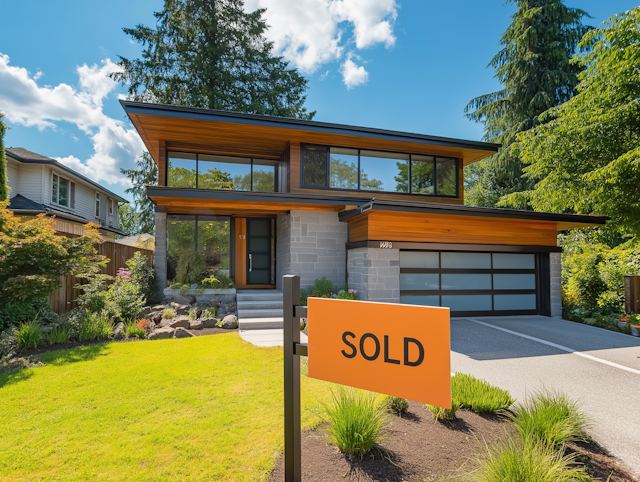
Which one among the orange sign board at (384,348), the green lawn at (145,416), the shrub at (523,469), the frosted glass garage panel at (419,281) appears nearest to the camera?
the orange sign board at (384,348)

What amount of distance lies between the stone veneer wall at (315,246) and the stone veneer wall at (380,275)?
1447 millimetres

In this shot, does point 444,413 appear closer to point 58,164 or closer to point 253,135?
point 253,135

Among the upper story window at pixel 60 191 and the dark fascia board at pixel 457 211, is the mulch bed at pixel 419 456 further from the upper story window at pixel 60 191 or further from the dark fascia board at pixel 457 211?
the upper story window at pixel 60 191

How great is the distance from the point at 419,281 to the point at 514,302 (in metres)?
3.17

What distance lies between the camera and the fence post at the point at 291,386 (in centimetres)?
205

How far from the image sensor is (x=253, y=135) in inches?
382

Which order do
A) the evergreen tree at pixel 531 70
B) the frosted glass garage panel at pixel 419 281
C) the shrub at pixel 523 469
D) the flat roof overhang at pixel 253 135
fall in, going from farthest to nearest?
the evergreen tree at pixel 531 70 < the flat roof overhang at pixel 253 135 < the frosted glass garage panel at pixel 419 281 < the shrub at pixel 523 469

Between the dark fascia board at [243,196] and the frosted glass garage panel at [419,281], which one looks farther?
the frosted glass garage panel at [419,281]

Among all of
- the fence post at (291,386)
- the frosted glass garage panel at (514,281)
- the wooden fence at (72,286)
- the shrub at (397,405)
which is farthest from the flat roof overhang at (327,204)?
the fence post at (291,386)

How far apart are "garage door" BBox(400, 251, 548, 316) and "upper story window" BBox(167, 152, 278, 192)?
17.7 feet

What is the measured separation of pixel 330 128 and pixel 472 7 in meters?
7.25

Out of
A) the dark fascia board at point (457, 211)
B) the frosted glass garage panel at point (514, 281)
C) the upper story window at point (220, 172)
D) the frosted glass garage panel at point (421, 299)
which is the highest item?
the upper story window at point (220, 172)

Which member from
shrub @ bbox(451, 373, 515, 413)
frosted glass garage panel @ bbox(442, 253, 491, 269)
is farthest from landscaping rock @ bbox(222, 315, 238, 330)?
frosted glass garage panel @ bbox(442, 253, 491, 269)

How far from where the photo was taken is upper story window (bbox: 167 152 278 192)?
1005 cm
